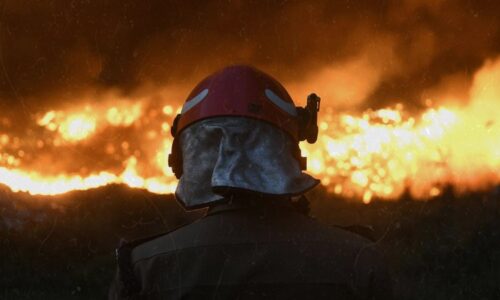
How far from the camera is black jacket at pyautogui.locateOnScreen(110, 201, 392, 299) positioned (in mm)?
2670

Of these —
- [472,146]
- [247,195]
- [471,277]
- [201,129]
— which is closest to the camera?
[247,195]

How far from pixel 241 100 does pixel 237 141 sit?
0.78 ft

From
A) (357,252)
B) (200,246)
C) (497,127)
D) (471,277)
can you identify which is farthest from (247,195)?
(497,127)

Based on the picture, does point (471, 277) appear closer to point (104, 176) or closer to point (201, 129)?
point (104, 176)

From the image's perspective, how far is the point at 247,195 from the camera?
9.43ft

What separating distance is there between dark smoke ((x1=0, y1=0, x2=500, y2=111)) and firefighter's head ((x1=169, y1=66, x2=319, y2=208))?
6.32 meters

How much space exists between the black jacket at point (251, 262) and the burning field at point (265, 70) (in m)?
6.31

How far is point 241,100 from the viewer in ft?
10.3

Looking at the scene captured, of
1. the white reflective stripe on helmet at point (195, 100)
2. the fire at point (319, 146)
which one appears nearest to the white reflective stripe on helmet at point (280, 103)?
the white reflective stripe on helmet at point (195, 100)

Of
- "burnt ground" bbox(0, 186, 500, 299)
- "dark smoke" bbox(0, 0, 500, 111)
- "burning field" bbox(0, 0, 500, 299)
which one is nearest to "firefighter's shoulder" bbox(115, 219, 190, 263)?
"burnt ground" bbox(0, 186, 500, 299)

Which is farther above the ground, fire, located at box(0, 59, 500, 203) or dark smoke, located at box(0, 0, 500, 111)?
dark smoke, located at box(0, 0, 500, 111)

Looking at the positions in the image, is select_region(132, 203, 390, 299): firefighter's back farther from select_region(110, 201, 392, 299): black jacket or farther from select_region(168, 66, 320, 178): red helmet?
select_region(168, 66, 320, 178): red helmet

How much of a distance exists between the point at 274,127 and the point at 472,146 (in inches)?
316

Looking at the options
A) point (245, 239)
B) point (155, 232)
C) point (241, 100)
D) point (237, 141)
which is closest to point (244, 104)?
point (241, 100)
